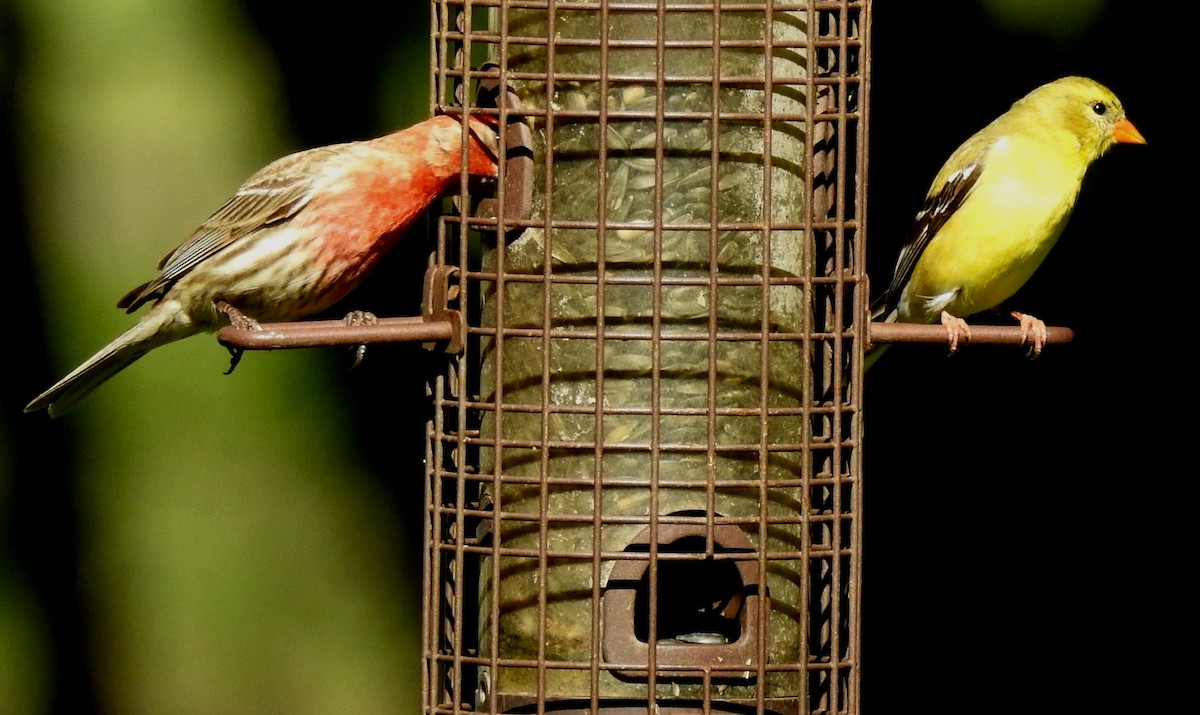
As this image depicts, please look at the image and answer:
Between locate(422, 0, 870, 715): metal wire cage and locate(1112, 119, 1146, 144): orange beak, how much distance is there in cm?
248

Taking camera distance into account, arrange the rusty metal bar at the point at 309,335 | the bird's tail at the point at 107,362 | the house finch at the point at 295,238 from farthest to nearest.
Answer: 1. the bird's tail at the point at 107,362
2. the house finch at the point at 295,238
3. the rusty metal bar at the point at 309,335

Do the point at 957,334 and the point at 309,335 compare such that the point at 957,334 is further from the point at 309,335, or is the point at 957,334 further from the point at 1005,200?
the point at 1005,200

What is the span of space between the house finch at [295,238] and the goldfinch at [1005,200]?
7.48 ft

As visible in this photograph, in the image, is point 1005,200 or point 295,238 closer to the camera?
point 295,238

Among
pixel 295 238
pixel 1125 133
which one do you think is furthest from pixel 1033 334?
pixel 295 238

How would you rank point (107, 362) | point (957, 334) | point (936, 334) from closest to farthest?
point (936, 334) → point (957, 334) → point (107, 362)

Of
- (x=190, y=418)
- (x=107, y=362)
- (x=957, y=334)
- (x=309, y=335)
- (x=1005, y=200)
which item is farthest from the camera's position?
(x=190, y=418)

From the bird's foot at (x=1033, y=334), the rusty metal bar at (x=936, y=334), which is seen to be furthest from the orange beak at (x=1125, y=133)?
the rusty metal bar at (x=936, y=334)

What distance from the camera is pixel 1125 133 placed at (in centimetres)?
751

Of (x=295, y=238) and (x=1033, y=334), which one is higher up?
(x=295, y=238)

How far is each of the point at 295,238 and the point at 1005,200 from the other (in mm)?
2969

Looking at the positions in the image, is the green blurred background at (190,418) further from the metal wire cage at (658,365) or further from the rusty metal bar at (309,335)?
the rusty metal bar at (309,335)

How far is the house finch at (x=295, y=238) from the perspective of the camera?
5.86m

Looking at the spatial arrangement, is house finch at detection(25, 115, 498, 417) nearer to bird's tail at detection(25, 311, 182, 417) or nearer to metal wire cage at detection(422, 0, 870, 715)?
bird's tail at detection(25, 311, 182, 417)
